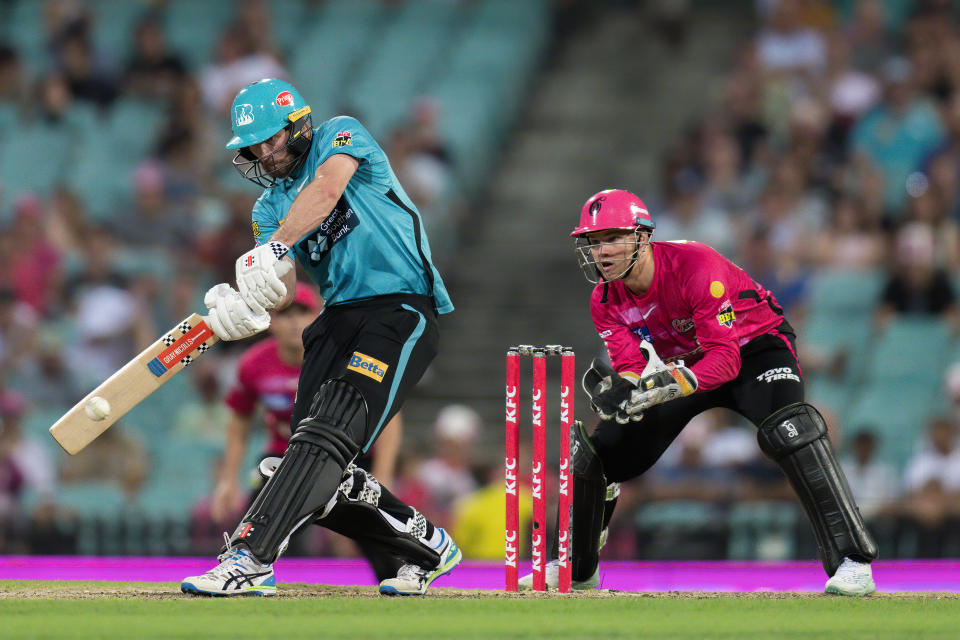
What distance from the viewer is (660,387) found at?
19.7 ft

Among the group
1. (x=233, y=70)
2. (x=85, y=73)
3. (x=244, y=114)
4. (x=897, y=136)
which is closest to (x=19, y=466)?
(x=233, y=70)

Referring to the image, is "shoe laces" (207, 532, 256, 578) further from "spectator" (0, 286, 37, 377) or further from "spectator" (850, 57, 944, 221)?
"spectator" (850, 57, 944, 221)

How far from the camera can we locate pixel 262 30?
1460cm

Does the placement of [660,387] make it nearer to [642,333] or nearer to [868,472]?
[642,333]

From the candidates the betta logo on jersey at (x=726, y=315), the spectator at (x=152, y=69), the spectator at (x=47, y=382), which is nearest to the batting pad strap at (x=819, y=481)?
the betta logo on jersey at (x=726, y=315)

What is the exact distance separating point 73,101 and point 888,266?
7923mm

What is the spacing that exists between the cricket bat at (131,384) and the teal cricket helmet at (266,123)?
69 cm

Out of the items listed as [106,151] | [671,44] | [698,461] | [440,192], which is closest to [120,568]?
[698,461]

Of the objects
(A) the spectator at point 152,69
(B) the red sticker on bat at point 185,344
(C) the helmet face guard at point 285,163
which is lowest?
(B) the red sticker on bat at point 185,344

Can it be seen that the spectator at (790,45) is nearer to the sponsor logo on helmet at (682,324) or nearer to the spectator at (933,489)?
the spectator at (933,489)

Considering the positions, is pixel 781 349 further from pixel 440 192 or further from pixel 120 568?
pixel 440 192

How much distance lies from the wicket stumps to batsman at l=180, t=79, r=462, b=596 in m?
0.35

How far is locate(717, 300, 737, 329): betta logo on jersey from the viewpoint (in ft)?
20.5

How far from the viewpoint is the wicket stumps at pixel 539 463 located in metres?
6.09
